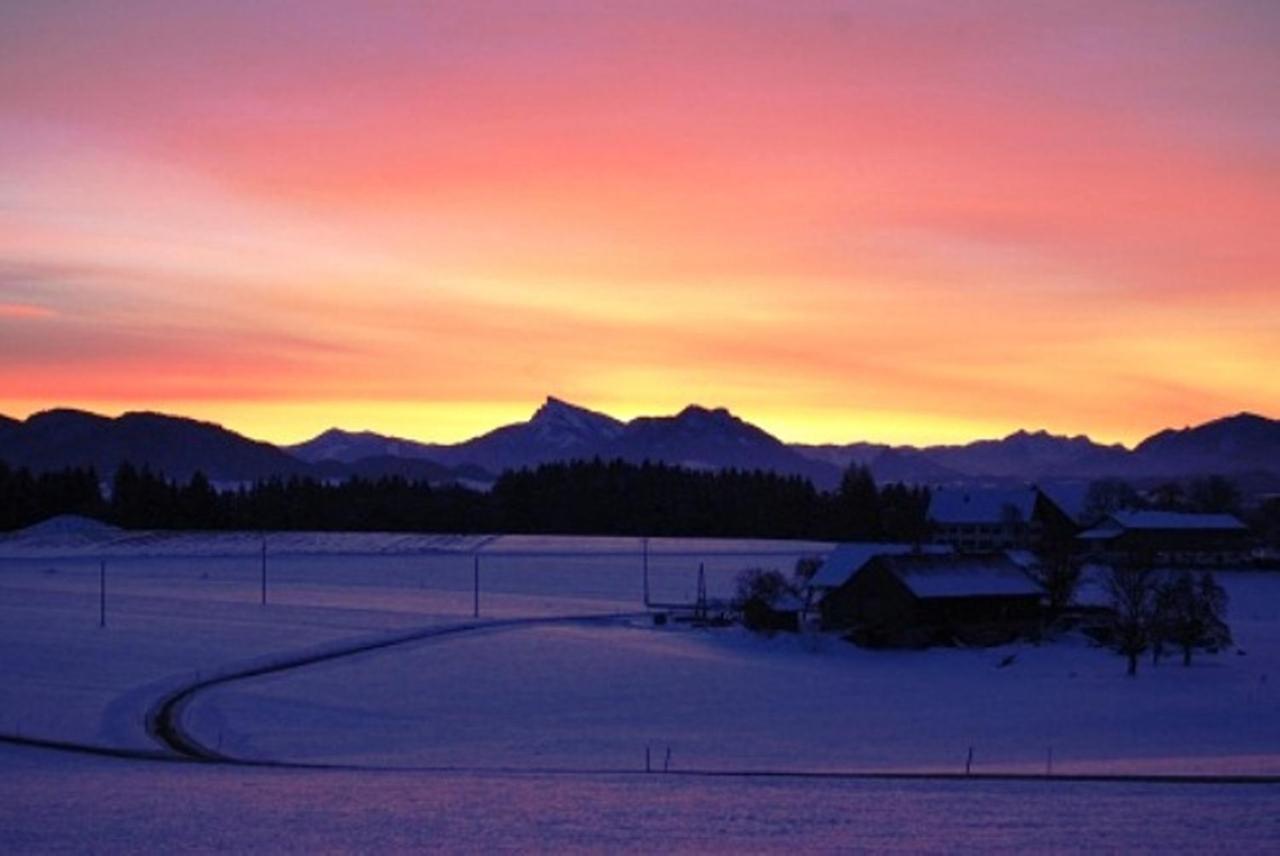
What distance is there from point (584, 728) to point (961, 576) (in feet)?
118

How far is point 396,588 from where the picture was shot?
98312 mm

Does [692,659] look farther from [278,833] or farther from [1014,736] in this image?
[278,833]

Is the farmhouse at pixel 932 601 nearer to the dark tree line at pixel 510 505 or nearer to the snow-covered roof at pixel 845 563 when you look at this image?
the snow-covered roof at pixel 845 563

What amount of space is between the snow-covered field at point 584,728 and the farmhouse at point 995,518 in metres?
42.4

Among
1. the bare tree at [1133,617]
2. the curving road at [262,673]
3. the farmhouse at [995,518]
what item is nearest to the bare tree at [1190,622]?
the bare tree at [1133,617]

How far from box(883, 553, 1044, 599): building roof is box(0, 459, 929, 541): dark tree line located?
7439 centimetres

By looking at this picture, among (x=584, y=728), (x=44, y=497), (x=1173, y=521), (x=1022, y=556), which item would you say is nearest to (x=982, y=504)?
(x=1173, y=521)

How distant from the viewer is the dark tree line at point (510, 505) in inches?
6230

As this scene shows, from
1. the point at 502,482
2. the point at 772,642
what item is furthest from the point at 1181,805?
the point at 502,482

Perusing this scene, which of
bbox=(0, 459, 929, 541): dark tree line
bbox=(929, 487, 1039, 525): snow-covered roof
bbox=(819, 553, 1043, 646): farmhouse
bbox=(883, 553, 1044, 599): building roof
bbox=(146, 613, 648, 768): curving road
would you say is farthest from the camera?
bbox=(0, 459, 929, 541): dark tree line

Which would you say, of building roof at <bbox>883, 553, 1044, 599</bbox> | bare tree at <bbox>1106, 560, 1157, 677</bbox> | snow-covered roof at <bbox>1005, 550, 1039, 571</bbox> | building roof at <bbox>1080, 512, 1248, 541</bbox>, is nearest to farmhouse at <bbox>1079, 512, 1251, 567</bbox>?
building roof at <bbox>1080, 512, 1248, 541</bbox>

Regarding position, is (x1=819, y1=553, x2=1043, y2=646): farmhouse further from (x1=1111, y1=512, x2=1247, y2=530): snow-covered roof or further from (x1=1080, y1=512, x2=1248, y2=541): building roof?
(x1=1111, y1=512, x2=1247, y2=530): snow-covered roof

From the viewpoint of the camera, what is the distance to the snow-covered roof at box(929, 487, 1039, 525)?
13825cm

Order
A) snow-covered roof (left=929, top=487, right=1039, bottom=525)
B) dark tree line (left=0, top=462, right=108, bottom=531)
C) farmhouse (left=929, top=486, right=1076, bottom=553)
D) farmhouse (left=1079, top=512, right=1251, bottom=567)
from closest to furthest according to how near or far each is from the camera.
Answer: farmhouse (left=1079, top=512, right=1251, bottom=567) → farmhouse (left=929, top=486, right=1076, bottom=553) → snow-covered roof (left=929, top=487, right=1039, bottom=525) → dark tree line (left=0, top=462, right=108, bottom=531)
